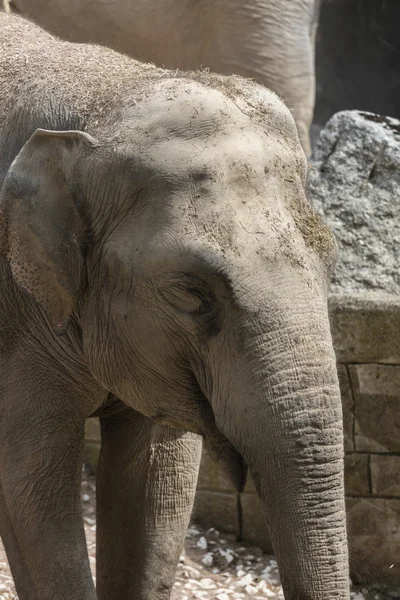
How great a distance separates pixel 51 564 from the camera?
266 centimetres

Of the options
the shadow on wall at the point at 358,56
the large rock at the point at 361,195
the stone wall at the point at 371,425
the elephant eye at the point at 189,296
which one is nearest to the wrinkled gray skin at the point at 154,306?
the elephant eye at the point at 189,296

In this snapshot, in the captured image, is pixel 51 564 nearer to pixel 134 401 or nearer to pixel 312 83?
pixel 134 401

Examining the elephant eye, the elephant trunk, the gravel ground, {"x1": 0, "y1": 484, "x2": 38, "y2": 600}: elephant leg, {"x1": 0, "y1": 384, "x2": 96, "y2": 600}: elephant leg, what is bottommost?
the gravel ground

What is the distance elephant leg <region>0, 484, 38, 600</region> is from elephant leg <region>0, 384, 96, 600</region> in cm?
10

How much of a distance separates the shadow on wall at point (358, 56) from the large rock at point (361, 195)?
5.65m

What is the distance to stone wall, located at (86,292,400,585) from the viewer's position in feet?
12.7

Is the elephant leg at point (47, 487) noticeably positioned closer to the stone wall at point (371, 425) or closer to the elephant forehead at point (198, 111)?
the elephant forehead at point (198, 111)

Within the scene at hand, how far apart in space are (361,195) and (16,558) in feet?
6.47

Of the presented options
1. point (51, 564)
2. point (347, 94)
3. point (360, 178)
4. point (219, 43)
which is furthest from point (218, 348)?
point (347, 94)

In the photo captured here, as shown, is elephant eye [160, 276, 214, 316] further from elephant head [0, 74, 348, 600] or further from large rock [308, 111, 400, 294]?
large rock [308, 111, 400, 294]

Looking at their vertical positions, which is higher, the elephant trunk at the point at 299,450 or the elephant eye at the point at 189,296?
the elephant eye at the point at 189,296

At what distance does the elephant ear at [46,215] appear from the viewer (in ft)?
8.04

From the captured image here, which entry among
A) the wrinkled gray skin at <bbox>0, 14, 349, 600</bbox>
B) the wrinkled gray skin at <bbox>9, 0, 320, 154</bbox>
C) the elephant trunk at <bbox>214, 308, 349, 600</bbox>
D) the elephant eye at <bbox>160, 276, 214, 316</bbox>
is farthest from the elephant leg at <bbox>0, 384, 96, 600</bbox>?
the wrinkled gray skin at <bbox>9, 0, 320, 154</bbox>

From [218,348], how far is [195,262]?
161mm
